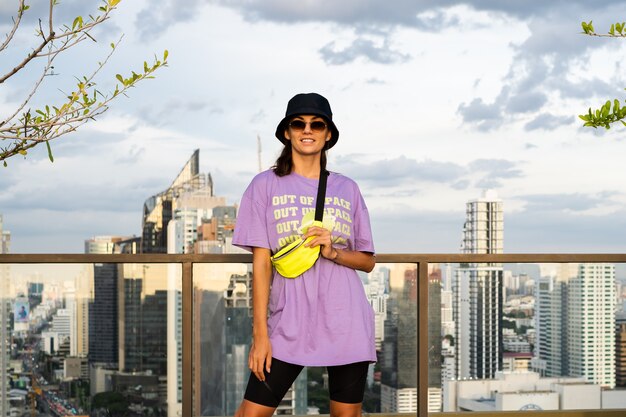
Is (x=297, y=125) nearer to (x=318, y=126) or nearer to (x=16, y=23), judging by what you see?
(x=318, y=126)

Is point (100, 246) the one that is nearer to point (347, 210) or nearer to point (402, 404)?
point (402, 404)

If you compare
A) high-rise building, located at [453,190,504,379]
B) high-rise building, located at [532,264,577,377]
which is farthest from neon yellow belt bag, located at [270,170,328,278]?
high-rise building, located at [532,264,577,377]

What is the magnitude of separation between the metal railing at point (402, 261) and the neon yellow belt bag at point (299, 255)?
1.54 metres

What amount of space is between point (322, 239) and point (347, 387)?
0.47 metres

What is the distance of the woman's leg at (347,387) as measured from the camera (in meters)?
2.80

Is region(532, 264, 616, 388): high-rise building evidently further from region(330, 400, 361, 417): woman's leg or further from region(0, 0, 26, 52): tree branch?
region(0, 0, 26, 52): tree branch

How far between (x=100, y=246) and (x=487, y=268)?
208 centimetres

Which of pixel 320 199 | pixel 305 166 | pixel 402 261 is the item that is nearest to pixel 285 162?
pixel 305 166

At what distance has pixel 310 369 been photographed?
4496 mm

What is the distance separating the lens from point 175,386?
A: 446 cm

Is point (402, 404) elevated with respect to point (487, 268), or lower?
lower

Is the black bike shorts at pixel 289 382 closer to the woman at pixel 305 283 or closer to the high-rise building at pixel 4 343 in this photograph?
the woman at pixel 305 283

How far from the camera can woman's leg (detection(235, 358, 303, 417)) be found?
279 cm

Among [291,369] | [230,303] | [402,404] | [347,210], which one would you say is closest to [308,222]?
[347,210]
